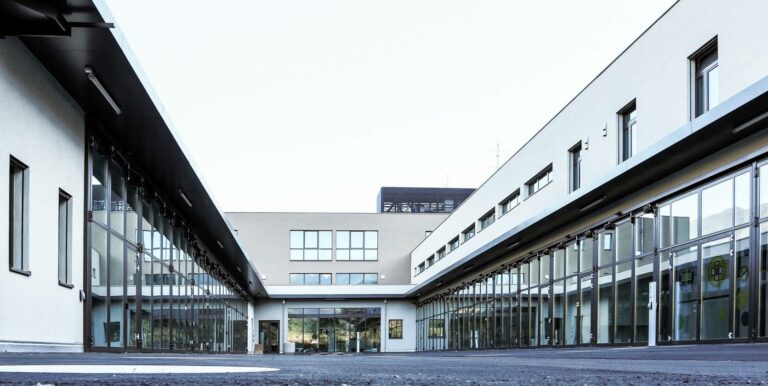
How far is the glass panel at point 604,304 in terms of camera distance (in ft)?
61.7

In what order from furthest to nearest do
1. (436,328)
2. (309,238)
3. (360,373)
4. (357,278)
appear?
(357,278), (309,238), (436,328), (360,373)

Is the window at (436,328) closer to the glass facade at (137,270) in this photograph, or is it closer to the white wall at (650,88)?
the white wall at (650,88)

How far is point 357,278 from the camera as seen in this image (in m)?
51.0

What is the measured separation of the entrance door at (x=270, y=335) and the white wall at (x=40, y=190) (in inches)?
1416

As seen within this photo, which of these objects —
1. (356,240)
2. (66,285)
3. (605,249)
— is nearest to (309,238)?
(356,240)

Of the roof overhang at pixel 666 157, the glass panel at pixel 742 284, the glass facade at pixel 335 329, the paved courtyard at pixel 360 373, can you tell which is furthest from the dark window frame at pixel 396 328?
the paved courtyard at pixel 360 373

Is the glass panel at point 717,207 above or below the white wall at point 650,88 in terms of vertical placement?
below

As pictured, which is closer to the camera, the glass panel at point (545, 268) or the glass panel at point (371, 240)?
the glass panel at point (545, 268)

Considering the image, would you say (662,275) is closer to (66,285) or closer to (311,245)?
(66,285)

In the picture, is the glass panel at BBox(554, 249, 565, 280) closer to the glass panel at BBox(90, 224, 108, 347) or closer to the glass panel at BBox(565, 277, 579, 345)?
the glass panel at BBox(565, 277, 579, 345)

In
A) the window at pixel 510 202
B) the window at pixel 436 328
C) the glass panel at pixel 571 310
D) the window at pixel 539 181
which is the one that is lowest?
the window at pixel 436 328

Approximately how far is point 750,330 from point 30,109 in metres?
10.4

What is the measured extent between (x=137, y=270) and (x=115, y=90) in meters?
5.82

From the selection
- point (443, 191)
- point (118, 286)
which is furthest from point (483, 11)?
point (443, 191)
